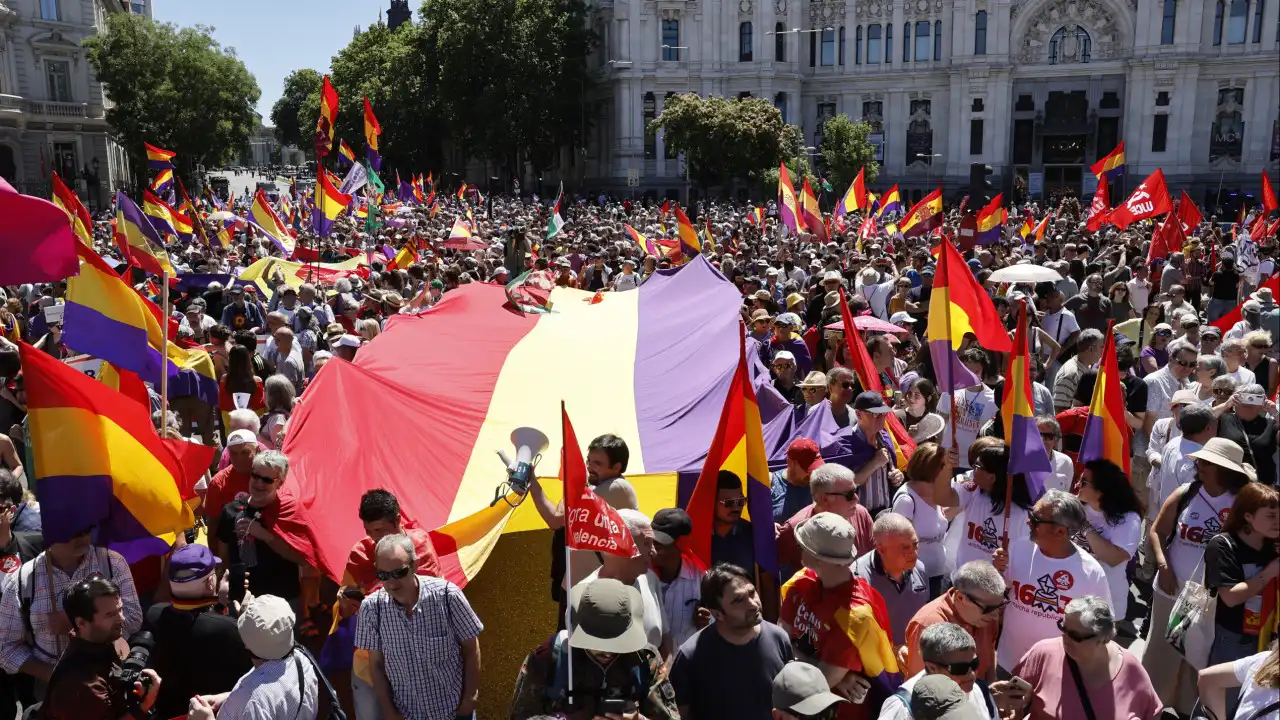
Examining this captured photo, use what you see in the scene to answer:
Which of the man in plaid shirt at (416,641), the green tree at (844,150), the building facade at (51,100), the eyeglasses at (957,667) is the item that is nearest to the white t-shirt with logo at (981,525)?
the eyeglasses at (957,667)

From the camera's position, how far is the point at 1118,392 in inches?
245

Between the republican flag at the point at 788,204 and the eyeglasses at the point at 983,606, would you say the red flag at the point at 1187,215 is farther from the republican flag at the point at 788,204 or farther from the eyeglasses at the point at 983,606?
the eyeglasses at the point at 983,606

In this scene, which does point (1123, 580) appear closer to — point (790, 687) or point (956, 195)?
point (790, 687)

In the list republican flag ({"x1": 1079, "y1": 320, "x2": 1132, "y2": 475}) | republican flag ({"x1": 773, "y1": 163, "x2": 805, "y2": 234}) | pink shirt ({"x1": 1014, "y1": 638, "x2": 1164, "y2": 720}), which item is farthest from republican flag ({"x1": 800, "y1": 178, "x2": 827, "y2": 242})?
pink shirt ({"x1": 1014, "y1": 638, "x2": 1164, "y2": 720})

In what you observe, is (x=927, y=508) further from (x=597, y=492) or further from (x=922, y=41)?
(x=922, y=41)

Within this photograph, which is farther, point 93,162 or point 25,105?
point 93,162

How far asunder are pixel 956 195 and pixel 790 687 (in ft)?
185

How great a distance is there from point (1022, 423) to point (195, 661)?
158 inches

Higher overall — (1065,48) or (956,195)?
(1065,48)

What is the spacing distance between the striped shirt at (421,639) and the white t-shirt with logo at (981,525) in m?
2.53

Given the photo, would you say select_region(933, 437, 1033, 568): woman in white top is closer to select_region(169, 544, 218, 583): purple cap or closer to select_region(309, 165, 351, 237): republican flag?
select_region(169, 544, 218, 583): purple cap

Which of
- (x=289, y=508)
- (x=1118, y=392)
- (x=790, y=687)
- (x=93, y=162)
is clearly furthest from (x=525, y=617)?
(x=93, y=162)

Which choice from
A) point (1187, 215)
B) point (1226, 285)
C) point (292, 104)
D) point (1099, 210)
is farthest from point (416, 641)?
point (292, 104)

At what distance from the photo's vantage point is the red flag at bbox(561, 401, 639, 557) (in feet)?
14.4
